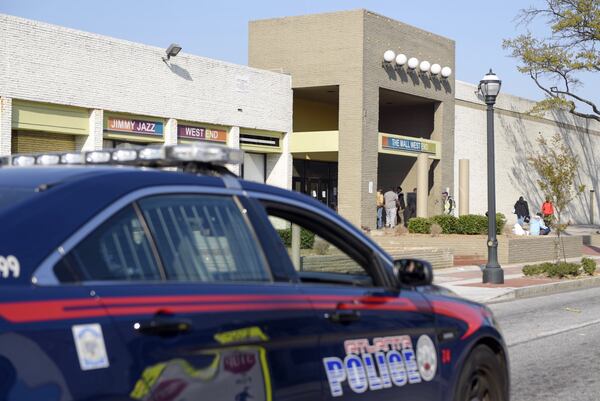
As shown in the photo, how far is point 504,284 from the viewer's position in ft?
72.4

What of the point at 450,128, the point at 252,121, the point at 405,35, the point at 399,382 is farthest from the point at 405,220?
the point at 399,382

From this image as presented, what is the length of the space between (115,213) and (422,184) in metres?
40.1

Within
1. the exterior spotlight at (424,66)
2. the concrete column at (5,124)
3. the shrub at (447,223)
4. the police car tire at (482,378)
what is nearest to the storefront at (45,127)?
the concrete column at (5,124)

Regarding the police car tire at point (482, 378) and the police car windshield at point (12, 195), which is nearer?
the police car windshield at point (12, 195)

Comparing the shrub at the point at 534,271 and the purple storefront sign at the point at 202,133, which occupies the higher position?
the purple storefront sign at the point at 202,133

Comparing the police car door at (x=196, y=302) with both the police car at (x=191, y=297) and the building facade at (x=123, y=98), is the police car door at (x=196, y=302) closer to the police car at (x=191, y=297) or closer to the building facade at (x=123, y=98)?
the police car at (x=191, y=297)

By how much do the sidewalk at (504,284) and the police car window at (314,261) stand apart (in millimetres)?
12518

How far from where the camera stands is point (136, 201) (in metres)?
4.10

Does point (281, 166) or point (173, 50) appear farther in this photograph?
point (281, 166)

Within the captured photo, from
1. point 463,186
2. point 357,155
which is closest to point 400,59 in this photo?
point 357,155

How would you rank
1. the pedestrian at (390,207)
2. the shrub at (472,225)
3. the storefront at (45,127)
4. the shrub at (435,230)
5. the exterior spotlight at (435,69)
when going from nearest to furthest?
the storefront at (45,127) → the shrub at (435,230) → the shrub at (472,225) → the pedestrian at (390,207) → the exterior spotlight at (435,69)

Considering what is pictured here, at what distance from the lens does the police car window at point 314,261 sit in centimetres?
528

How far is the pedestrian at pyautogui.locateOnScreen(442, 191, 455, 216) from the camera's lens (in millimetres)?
44688

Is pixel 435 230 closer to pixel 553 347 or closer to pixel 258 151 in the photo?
pixel 258 151
